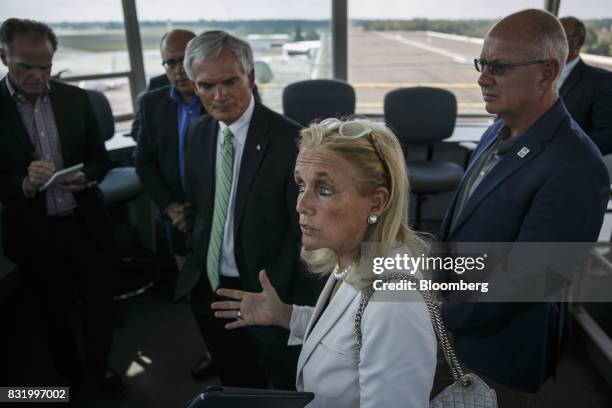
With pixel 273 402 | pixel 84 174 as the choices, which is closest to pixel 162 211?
pixel 84 174

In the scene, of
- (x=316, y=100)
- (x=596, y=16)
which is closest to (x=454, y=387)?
(x=316, y=100)

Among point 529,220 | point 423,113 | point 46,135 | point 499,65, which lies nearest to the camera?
point 529,220

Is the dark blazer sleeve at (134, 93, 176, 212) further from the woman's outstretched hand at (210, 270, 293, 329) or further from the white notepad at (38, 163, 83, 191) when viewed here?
the woman's outstretched hand at (210, 270, 293, 329)

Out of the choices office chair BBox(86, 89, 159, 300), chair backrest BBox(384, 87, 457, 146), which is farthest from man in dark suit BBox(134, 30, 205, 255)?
chair backrest BBox(384, 87, 457, 146)

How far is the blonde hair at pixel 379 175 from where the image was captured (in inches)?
40.8

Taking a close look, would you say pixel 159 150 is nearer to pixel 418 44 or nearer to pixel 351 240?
pixel 351 240

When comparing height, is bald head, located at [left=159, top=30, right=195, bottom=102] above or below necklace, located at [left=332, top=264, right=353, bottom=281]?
above

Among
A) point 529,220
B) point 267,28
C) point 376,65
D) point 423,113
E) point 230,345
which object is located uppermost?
point 267,28

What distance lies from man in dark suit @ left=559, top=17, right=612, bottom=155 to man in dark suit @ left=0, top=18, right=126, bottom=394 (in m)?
2.56

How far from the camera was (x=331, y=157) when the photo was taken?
3.45 feet

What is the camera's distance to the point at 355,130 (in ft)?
3.55

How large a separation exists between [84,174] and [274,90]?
9.33ft

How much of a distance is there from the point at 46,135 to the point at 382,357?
187cm

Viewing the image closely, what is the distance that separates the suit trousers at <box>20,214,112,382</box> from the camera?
6.87ft
